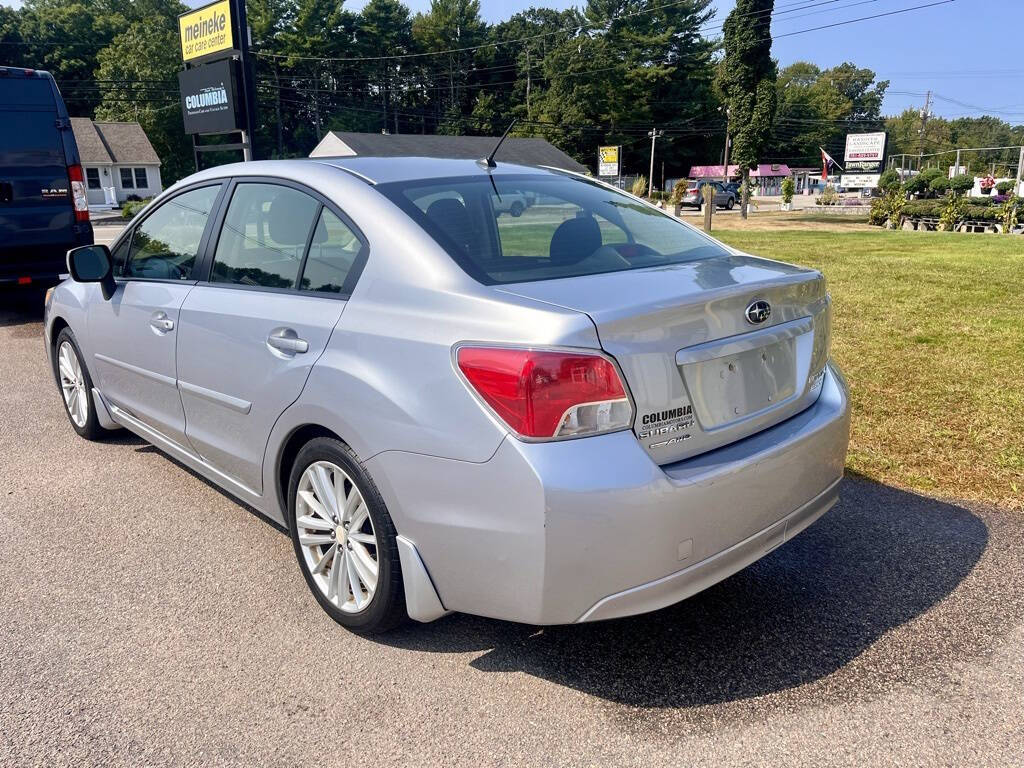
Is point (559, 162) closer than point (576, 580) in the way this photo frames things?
No

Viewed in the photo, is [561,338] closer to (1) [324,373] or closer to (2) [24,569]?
(1) [324,373]

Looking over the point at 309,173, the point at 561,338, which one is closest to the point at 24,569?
the point at 309,173

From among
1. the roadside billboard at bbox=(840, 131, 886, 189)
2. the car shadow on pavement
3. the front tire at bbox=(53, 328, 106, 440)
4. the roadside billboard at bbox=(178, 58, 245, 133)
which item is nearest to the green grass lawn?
the car shadow on pavement

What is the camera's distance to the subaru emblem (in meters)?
2.57

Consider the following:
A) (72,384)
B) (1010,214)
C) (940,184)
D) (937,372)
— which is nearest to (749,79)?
(940,184)

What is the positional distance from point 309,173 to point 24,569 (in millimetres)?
2112

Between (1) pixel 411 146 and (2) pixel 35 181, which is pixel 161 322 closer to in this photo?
(2) pixel 35 181

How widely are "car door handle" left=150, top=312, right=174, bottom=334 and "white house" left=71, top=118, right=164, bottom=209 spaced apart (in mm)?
59138

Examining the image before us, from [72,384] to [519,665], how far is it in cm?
388

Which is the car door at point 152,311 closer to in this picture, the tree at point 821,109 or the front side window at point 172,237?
the front side window at point 172,237

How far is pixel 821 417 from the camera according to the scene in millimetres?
2873

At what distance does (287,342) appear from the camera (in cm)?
289

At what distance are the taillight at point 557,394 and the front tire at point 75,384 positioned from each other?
356cm

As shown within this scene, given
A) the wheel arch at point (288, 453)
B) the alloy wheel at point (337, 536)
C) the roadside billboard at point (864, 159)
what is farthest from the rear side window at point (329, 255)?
the roadside billboard at point (864, 159)
